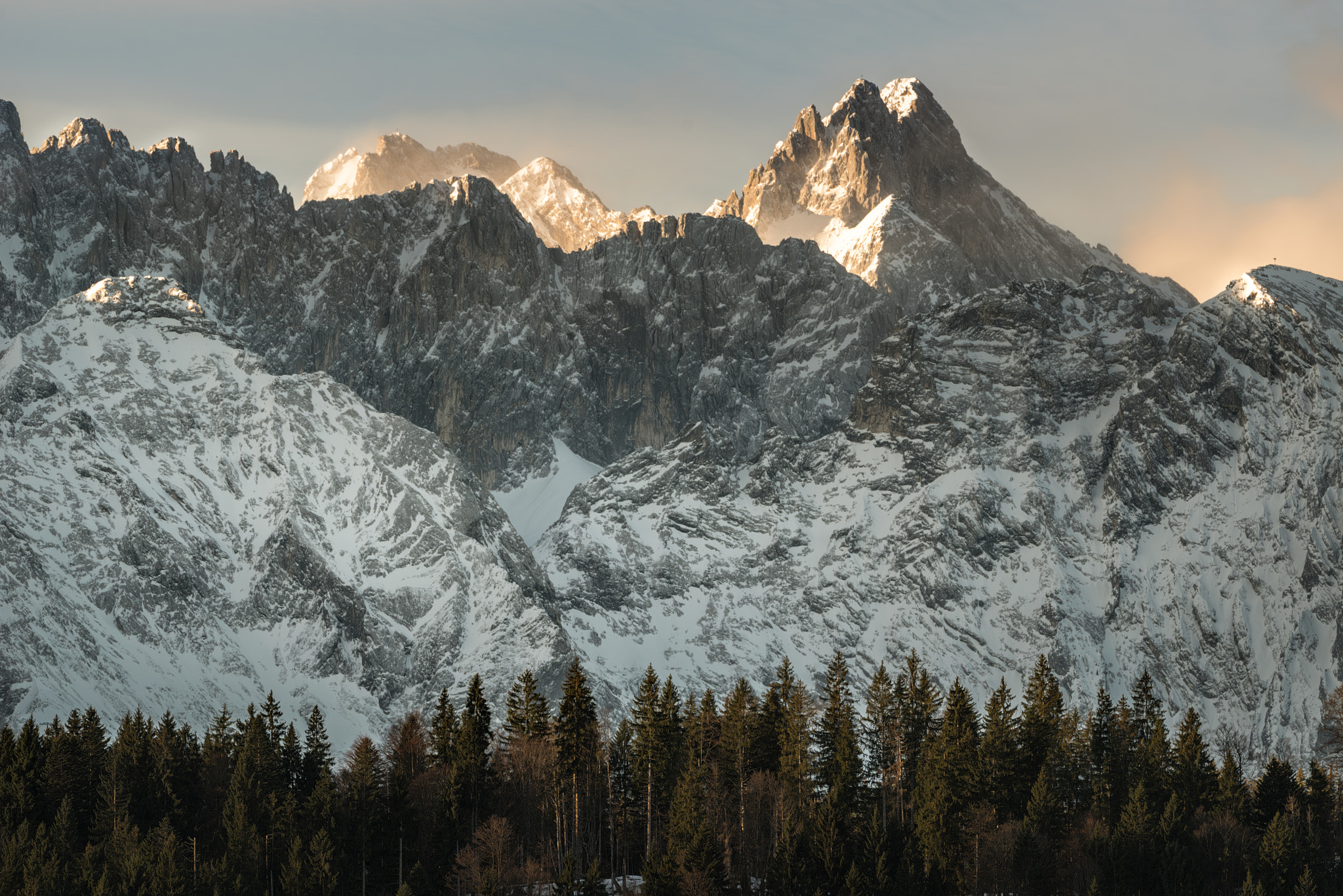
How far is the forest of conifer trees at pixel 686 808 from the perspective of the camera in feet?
391

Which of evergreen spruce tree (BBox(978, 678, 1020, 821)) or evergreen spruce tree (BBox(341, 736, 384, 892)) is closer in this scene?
evergreen spruce tree (BBox(341, 736, 384, 892))

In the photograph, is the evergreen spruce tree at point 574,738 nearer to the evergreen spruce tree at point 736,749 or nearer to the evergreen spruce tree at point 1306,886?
the evergreen spruce tree at point 736,749

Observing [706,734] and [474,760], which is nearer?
[474,760]

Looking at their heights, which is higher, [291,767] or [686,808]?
[291,767]

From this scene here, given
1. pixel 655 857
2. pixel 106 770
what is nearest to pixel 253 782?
pixel 106 770

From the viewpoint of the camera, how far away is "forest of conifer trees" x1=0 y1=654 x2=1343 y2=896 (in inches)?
4692

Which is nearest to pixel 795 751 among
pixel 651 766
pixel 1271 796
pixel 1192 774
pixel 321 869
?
pixel 651 766

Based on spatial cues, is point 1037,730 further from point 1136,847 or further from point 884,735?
point 1136,847

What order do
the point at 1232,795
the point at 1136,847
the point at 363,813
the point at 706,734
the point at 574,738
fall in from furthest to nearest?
the point at 706,734
the point at 1232,795
the point at 574,738
the point at 363,813
the point at 1136,847

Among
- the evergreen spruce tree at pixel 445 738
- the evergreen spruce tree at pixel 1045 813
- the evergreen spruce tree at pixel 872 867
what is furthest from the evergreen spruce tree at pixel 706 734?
the evergreen spruce tree at pixel 1045 813

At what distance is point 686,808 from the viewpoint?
121 m

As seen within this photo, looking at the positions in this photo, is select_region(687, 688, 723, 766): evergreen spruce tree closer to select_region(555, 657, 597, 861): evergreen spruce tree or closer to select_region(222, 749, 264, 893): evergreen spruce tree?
select_region(555, 657, 597, 861): evergreen spruce tree

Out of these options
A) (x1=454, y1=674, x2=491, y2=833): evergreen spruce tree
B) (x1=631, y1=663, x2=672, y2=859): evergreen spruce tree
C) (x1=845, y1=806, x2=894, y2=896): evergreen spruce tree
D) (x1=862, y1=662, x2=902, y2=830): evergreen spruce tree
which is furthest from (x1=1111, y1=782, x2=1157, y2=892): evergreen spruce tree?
(x1=454, y1=674, x2=491, y2=833): evergreen spruce tree

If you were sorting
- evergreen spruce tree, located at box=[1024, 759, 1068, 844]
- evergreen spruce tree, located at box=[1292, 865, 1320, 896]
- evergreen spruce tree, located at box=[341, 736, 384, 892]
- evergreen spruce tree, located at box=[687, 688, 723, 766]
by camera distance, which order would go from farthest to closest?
evergreen spruce tree, located at box=[687, 688, 723, 766]
evergreen spruce tree, located at box=[1024, 759, 1068, 844]
evergreen spruce tree, located at box=[341, 736, 384, 892]
evergreen spruce tree, located at box=[1292, 865, 1320, 896]
